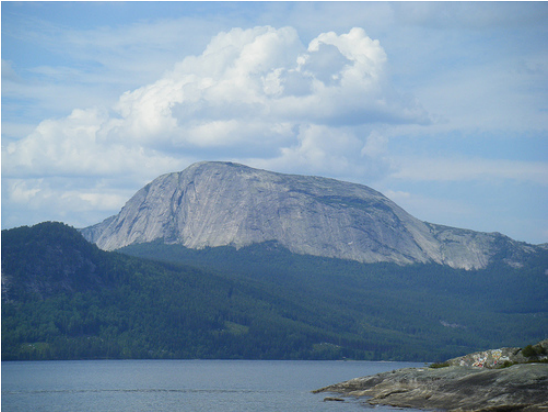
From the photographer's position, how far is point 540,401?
85.5m

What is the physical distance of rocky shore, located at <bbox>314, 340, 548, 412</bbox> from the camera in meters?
88.2

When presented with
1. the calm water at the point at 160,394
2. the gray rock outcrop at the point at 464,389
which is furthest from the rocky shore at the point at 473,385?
the calm water at the point at 160,394

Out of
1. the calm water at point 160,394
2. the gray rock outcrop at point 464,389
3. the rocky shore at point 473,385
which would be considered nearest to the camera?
the gray rock outcrop at point 464,389

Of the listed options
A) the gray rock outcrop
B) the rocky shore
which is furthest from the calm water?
the rocky shore

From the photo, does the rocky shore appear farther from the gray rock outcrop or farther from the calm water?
the calm water

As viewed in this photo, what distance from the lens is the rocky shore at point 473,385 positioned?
88.2 metres

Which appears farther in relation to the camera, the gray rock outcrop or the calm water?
the calm water

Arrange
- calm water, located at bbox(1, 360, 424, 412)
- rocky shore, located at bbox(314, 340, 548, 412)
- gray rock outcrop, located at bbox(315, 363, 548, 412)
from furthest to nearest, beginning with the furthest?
calm water, located at bbox(1, 360, 424, 412)
rocky shore, located at bbox(314, 340, 548, 412)
gray rock outcrop, located at bbox(315, 363, 548, 412)

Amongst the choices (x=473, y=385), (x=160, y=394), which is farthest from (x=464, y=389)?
(x=160, y=394)

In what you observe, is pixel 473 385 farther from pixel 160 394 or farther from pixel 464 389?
pixel 160 394

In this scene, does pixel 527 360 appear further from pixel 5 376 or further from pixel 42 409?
pixel 5 376

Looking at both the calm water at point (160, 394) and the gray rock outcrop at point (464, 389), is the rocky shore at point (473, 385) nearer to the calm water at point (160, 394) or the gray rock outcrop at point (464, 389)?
the gray rock outcrop at point (464, 389)

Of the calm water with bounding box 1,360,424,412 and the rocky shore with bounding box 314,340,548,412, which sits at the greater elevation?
the rocky shore with bounding box 314,340,548,412

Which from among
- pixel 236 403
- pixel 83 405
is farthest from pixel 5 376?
pixel 236 403
